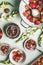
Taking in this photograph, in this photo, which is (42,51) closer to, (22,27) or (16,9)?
(22,27)

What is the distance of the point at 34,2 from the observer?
2066 mm

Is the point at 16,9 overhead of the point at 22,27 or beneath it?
overhead

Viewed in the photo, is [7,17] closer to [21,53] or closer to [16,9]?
[16,9]

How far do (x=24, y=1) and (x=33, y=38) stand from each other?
1.02ft

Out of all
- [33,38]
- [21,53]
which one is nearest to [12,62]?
[21,53]

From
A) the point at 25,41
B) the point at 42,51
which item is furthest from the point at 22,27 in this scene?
the point at 42,51

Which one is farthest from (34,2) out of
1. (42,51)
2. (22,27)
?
(42,51)

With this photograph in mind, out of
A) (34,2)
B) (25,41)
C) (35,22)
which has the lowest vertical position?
(25,41)

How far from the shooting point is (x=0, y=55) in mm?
2107

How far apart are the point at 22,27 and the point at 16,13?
0.12m

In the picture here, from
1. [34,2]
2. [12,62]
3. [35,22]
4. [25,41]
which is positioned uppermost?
[34,2]

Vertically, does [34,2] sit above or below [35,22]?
above

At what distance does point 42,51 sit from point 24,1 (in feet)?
1.42

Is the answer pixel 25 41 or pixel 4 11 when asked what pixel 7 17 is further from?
pixel 25 41
